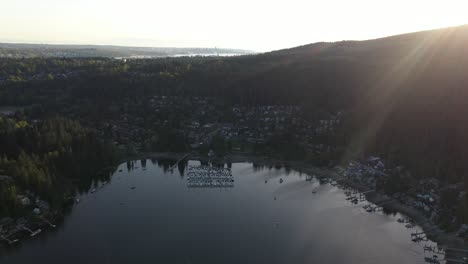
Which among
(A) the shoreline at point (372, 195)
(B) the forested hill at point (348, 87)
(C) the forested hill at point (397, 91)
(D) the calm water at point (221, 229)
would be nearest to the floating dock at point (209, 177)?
(D) the calm water at point (221, 229)

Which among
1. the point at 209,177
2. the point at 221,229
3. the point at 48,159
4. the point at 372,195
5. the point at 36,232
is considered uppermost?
the point at 48,159

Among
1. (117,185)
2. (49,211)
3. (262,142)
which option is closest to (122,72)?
(262,142)

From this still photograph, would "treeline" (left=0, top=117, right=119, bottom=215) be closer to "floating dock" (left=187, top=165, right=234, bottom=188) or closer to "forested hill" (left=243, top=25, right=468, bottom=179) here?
"floating dock" (left=187, top=165, right=234, bottom=188)

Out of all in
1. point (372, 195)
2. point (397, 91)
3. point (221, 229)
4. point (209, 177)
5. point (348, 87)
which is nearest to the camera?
point (221, 229)

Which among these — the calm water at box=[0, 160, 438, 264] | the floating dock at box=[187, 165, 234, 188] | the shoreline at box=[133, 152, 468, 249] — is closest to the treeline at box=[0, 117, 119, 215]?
the calm water at box=[0, 160, 438, 264]

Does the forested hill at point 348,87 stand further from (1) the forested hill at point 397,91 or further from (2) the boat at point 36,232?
(2) the boat at point 36,232

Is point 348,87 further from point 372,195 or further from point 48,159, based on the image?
point 48,159

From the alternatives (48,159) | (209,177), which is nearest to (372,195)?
(209,177)
